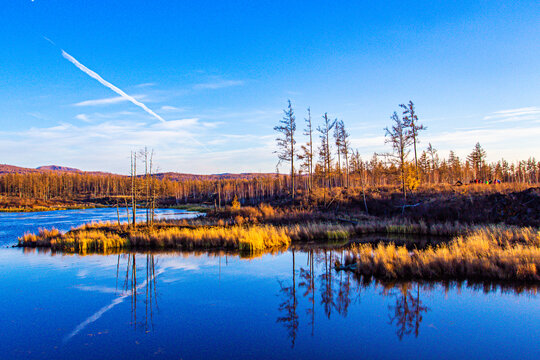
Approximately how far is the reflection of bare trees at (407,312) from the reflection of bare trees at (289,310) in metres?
2.52

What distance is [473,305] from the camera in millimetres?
9984

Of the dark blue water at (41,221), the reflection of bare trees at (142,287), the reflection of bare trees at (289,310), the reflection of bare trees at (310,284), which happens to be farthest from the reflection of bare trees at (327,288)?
the dark blue water at (41,221)

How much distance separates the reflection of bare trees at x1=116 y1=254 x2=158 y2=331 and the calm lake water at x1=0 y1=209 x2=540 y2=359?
0.14 feet

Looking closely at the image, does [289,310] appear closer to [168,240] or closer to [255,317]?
[255,317]

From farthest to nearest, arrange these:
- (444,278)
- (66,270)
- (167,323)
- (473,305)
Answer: (66,270) < (444,278) < (473,305) < (167,323)

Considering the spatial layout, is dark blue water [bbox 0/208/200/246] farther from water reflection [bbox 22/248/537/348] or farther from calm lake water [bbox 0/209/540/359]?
calm lake water [bbox 0/209/540/359]

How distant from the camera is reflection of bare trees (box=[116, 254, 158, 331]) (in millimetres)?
9398

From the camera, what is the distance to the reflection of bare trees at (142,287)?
30.8ft

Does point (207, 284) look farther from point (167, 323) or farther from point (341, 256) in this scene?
point (341, 256)

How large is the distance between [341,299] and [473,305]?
148 inches

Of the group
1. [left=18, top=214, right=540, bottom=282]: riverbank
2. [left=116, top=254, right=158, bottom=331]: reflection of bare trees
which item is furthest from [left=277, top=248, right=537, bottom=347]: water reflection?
[left=116, top=254, right=158, bottom=331]: reflection of bare trees

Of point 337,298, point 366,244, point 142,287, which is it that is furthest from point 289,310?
point 366,244

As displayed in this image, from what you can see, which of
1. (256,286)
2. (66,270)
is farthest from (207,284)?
(66,270)

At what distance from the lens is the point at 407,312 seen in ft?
31.6
